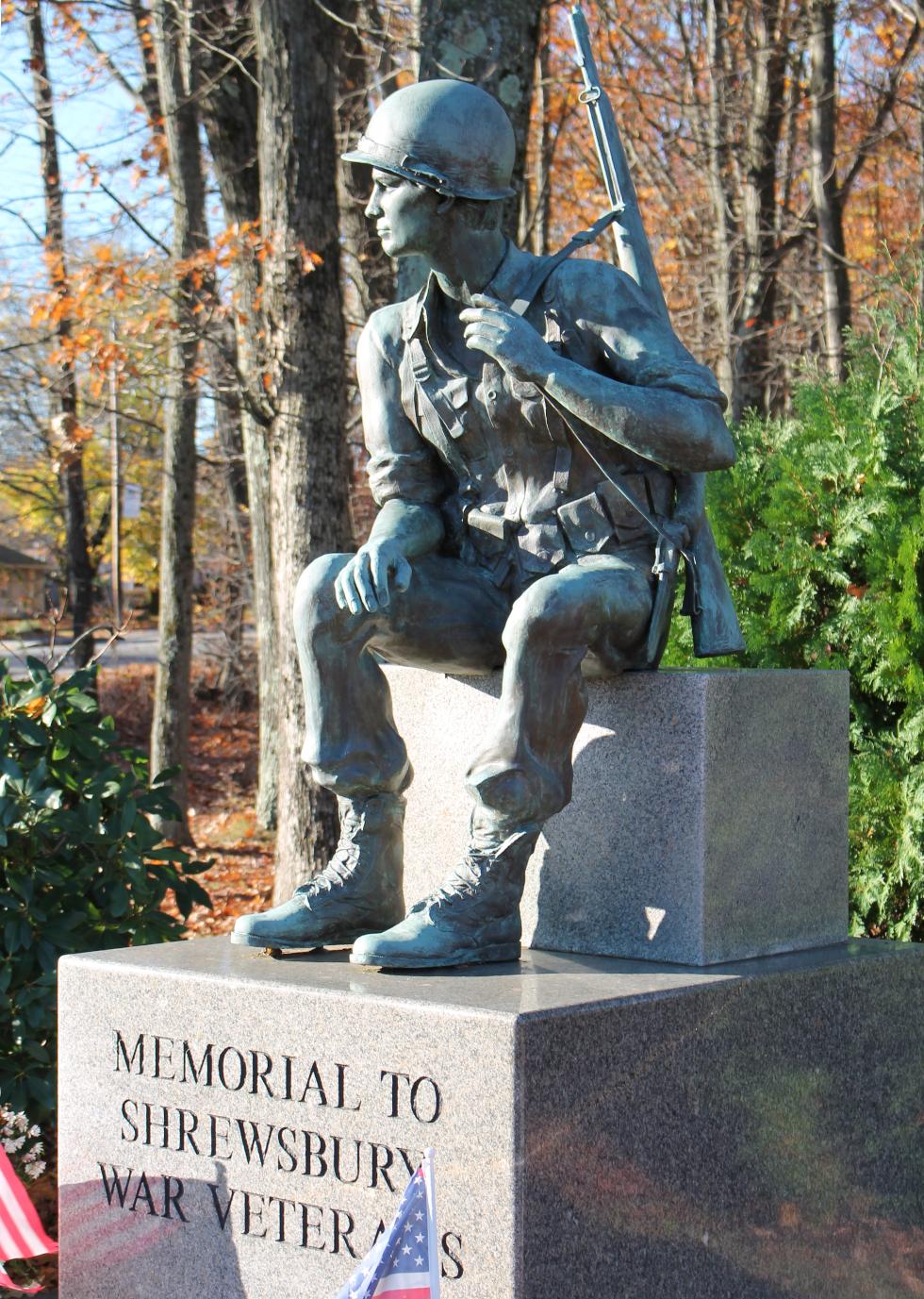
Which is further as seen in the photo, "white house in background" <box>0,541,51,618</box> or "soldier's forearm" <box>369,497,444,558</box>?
"white house in background" <box>0,541,51,618</box>

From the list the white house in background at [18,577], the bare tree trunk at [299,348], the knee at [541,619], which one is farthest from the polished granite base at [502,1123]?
the white house in background at [18,577]

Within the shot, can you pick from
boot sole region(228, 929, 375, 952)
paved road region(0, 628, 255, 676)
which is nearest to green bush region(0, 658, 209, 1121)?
boot sole region(228, 929, 375, 952)

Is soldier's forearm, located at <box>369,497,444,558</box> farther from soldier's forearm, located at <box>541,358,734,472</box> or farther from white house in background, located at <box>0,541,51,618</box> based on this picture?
white house in background, located at <box>0,541,51,618</box>

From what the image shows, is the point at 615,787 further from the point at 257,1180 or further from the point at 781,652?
the point at 781,652

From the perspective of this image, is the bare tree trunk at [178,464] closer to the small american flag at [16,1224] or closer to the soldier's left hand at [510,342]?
the small american flag at [16,1224]

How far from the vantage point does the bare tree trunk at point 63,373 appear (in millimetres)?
12586

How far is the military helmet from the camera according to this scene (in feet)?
12.8

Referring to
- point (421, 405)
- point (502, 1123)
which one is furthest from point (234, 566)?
point (502, 1123)

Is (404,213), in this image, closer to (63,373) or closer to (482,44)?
(482,44)

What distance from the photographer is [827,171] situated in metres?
14.3

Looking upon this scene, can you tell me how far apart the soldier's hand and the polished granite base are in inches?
32.5

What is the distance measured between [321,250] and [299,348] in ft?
1.68

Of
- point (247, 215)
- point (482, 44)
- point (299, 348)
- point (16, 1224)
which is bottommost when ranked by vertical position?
point (16, 1224)

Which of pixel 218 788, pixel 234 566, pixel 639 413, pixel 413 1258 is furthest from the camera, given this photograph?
pixel 234 566
